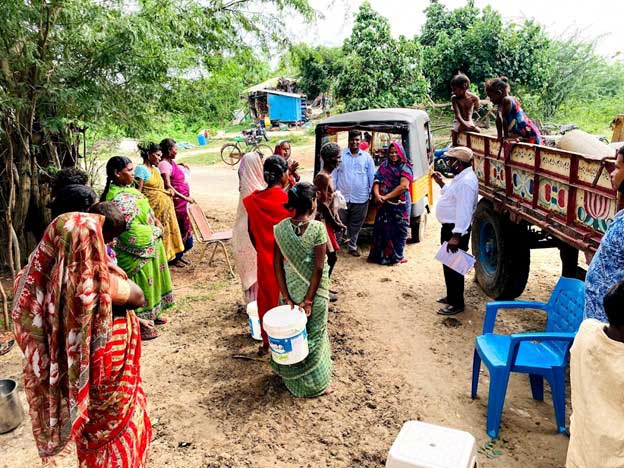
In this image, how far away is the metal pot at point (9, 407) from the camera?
3188mm

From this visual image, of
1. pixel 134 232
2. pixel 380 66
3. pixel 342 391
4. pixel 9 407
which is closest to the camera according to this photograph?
pixel 9 407

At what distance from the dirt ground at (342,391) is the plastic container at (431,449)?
95 centimetres

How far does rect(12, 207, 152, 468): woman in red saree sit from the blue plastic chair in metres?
2.13

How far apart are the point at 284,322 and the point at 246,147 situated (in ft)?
56.5

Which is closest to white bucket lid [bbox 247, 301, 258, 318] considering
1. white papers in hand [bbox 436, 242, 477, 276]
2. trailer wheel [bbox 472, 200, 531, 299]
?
white papers in hand [bbox 436, 242, 477, 276]

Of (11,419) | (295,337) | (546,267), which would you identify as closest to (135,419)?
(295,337)

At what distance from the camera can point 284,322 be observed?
3111 millimetres

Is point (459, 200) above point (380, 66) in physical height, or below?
below

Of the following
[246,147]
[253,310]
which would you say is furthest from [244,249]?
[246,147]

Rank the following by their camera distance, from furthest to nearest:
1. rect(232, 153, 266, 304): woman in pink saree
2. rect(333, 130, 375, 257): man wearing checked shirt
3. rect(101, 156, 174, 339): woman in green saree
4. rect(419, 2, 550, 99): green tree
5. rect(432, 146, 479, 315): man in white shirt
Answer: rect(419, 2, 550, 99): green tree → rect(333, 130, 375, 257): man wearing checked shirt → rect(232, 153, 266, 304): woman in pink saree → rect(432, 146, 479, 315): man in white shirt → rect(101, 156, 174, 339): woman in green saree

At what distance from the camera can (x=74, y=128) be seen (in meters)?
5.66

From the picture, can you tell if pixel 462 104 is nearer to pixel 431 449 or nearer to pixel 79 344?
pixel 431 449

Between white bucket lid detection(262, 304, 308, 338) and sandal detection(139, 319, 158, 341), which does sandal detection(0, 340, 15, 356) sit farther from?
white bucket lid detection(262, 304, 308, 338)

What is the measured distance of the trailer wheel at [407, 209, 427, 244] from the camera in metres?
7.00
